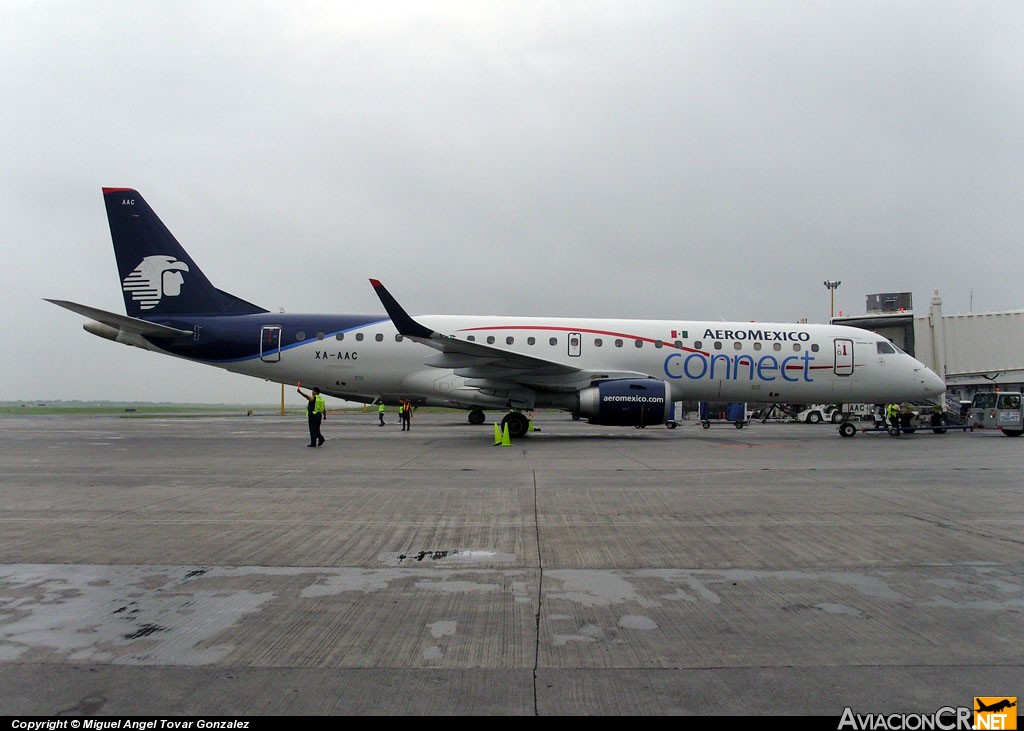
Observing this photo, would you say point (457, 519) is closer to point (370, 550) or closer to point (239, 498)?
point (370, 550)

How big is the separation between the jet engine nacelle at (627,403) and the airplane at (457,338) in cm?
81

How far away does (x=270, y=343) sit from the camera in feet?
67.6

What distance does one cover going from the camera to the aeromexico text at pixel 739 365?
20.9 meters

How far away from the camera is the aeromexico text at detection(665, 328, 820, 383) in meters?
20.9

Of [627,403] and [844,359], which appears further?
[844,359]

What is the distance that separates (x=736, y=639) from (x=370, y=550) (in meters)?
3.27

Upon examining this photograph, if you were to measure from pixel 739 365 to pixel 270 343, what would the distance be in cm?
1357

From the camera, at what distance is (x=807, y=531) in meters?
6.95

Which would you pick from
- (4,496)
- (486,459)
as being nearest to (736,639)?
(4,496)

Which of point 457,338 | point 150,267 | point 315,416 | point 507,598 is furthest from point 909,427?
point 150,267

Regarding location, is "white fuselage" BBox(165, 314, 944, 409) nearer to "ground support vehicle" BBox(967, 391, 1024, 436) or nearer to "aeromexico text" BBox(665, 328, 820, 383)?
"aeromexico text" BBox(665, 328, 820, 383)

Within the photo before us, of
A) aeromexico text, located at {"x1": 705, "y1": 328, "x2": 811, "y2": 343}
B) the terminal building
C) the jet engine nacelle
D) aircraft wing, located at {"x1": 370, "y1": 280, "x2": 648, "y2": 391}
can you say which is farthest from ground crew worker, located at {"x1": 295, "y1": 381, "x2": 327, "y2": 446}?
the terminal building

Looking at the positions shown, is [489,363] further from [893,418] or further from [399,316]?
[893,418]

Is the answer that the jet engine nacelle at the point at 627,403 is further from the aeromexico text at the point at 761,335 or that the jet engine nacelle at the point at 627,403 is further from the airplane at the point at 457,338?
the aeromexico text at the point at 761,335
